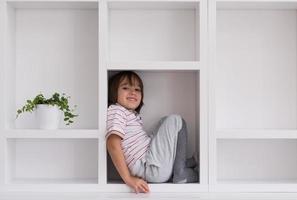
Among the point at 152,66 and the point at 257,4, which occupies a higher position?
the point at 257,4

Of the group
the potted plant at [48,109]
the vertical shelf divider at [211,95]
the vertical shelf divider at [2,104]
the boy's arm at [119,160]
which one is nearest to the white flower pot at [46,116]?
the potted plant at [48,109]

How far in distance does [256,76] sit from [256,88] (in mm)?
54

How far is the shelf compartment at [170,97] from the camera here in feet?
6.66

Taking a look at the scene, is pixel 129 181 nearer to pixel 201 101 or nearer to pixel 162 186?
pixel 162 186

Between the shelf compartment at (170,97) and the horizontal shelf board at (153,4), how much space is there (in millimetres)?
281

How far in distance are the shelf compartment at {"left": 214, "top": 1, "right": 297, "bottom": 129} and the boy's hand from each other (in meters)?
0.45

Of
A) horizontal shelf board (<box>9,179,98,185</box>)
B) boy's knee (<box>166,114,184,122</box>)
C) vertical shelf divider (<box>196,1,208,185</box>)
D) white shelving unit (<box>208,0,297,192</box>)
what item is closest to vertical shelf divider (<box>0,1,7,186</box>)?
horizontal shelf board (<box>9,179,98,185</box>)

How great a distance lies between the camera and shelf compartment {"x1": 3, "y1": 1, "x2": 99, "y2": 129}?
204 centimetres

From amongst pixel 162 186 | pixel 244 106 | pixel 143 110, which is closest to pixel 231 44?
pixel 244 106

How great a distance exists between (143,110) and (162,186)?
372 mm

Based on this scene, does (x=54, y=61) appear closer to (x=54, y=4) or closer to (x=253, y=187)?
(x=54, y=4)

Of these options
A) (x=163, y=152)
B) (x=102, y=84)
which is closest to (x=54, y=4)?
(x=102, y=84)

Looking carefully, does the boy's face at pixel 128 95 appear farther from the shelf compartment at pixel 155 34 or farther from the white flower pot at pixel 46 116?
the white flower pot at pixel 46 116

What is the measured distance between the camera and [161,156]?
6.05 feet
